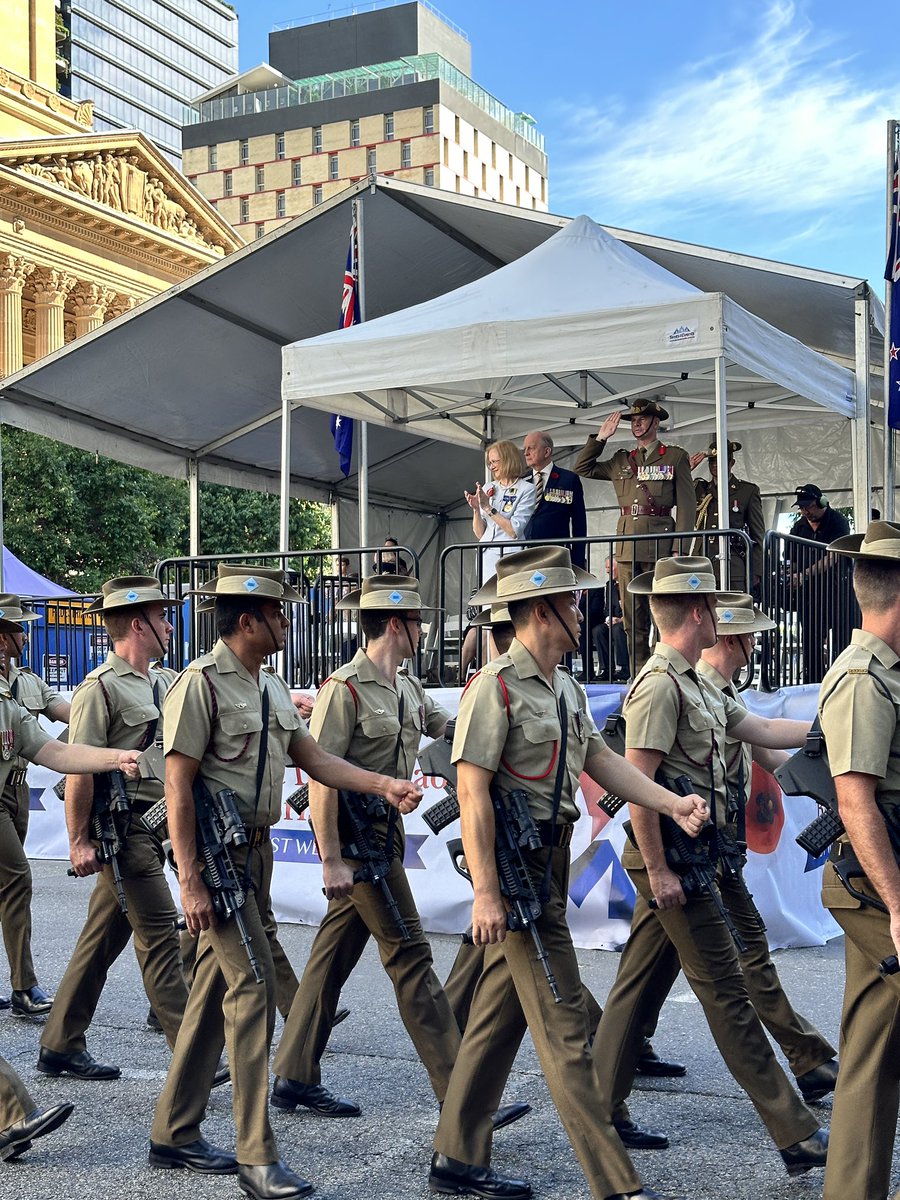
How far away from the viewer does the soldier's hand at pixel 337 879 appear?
17.5ft

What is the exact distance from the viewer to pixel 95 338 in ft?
44.5

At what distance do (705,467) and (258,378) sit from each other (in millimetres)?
4725

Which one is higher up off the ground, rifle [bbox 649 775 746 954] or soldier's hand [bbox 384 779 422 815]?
soldier's hand [bbox 384 779 422 815]

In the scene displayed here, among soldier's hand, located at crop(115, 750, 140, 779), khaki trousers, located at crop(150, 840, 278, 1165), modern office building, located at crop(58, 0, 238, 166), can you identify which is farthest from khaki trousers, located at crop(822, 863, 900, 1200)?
modern office building, located at crop(58, 0, 238, 166)

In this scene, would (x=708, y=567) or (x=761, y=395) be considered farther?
(x=761, y=395)

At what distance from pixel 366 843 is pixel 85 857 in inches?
51.3

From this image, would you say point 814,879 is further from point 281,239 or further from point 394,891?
point 281,239

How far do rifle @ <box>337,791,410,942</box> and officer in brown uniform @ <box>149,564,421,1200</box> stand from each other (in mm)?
353

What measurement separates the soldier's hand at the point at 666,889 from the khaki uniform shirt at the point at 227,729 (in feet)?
4.44

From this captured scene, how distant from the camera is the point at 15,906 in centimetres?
717

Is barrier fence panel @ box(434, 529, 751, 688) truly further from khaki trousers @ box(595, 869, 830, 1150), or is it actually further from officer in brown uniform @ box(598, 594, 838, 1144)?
khaki trousers @ box(595, 869, 830, 1150)

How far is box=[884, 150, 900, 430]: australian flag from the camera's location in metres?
10.1

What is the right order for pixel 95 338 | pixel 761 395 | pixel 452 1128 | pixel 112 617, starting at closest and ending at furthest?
pixel 452 1128
pixel 112 617
pixel 761 395
pixel 95 338

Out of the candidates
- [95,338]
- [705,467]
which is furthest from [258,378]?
[705,467]
